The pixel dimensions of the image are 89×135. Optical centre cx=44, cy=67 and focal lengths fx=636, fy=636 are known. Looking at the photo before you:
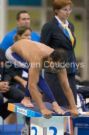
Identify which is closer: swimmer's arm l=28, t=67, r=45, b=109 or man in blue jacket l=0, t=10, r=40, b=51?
swimmer's arm l=28, t=67, r=45, b=109

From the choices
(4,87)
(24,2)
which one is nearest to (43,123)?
(4,87)

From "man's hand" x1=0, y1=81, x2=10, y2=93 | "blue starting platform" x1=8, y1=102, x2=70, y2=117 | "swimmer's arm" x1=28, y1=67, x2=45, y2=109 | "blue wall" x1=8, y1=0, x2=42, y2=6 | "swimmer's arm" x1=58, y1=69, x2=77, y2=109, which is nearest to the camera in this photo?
"blue starting platform" x1=8, y1=102, x2=70, y2=117

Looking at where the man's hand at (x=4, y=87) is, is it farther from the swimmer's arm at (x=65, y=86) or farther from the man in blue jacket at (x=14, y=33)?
the swimmer's arm at (x=65, y=86)

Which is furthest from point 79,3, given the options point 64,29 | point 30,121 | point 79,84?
point 30,121

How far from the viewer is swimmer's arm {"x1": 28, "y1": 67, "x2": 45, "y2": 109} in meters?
5.61

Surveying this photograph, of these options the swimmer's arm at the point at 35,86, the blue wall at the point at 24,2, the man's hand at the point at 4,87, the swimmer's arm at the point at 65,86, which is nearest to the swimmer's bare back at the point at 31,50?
the swimmer's arm at the point at 35,86

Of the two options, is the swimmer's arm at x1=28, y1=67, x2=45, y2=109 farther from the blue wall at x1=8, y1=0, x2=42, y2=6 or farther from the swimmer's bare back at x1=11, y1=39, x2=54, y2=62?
the blue wall at x1=8, y1=0, x2=42, y2=6

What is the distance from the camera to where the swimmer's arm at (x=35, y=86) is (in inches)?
221

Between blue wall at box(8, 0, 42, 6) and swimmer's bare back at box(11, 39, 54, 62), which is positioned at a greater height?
blue wall at box(8, 0, 42, 6)

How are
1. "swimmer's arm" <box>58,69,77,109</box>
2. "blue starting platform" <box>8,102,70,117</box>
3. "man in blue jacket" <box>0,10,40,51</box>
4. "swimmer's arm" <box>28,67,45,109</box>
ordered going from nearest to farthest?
"blue starting platform" <box>8,102,70,117</box> → "swimmer's arm" <box>28,67,45,109</box> → "swimmer's arm" <box>58,69,77,109</box> → "man in blue jacket" <box>0,10,40,51</box>

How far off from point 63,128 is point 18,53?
1.04 m

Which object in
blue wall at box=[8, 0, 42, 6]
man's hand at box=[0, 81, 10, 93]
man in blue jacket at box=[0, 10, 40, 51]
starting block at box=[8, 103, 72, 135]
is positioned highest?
blue wall at box=[8, 0, 42, 6]

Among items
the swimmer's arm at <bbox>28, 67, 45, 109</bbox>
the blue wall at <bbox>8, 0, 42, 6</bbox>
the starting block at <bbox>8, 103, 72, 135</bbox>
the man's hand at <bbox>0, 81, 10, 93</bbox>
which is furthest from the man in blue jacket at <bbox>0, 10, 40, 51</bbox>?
the blue wall at <bbox>8, 0, 42, 6</bbox>

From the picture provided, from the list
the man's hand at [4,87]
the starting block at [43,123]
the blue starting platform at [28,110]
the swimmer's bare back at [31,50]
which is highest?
the swimmer's bare back at [31,50]
